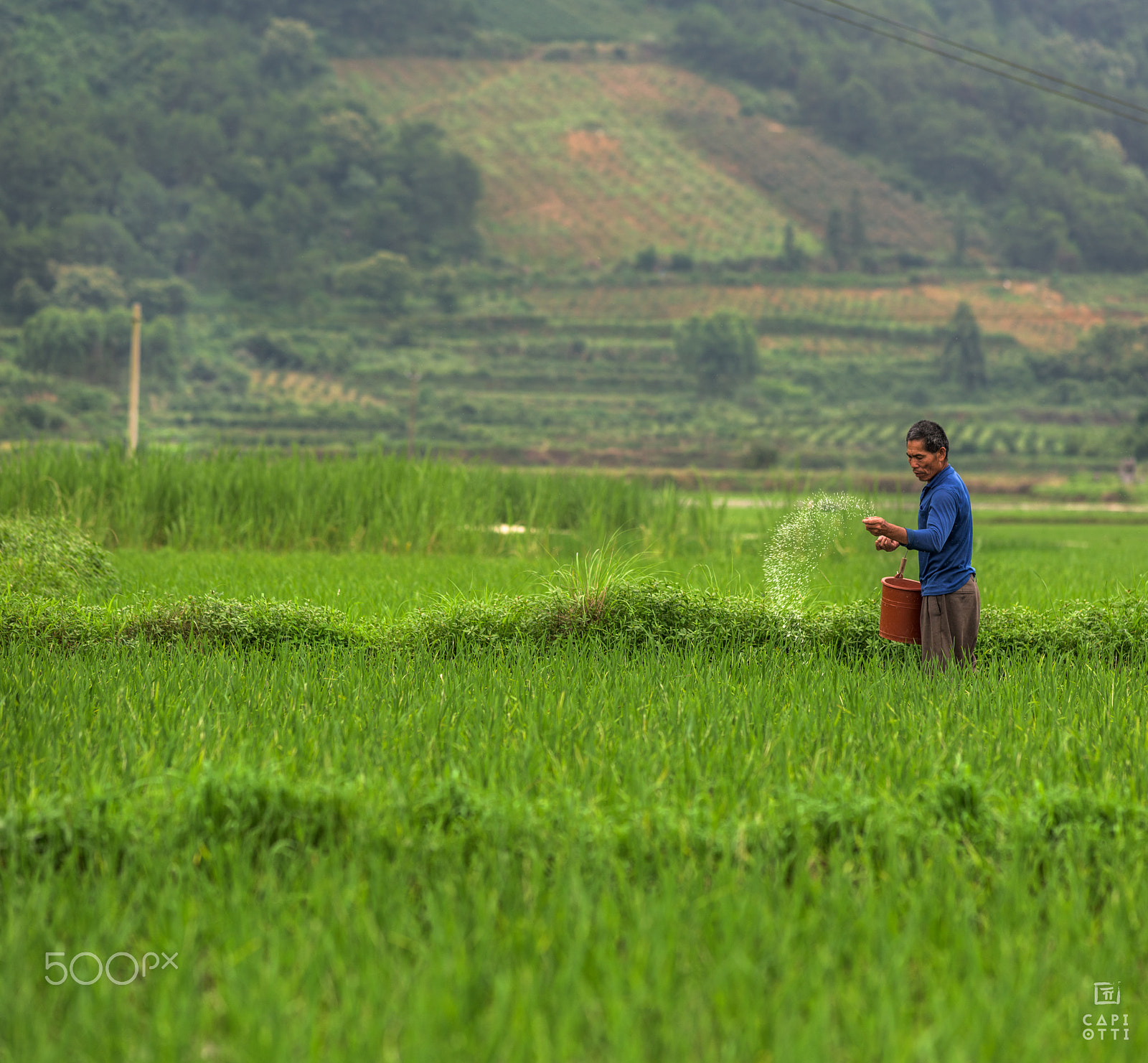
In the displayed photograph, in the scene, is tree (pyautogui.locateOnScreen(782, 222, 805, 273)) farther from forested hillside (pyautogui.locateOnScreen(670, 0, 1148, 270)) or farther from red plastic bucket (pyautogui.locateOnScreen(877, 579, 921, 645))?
red plastic bucket (pyautogui.locateOnScreen(877, 579, 921, 645))

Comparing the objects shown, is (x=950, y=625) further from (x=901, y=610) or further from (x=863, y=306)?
(x=863, y=306)

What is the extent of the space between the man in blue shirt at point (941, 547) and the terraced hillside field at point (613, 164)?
128753 mm

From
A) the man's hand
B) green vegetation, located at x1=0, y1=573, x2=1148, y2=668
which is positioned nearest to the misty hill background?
green vegetation, located at x1=0, y1=573, x2=1148, y2=668

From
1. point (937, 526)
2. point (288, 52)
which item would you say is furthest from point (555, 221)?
point (937, 526)

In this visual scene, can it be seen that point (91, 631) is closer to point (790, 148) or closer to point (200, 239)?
point (200, 239)

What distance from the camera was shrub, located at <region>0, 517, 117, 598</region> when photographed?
24.4 ft

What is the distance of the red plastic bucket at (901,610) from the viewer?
5.65 meters

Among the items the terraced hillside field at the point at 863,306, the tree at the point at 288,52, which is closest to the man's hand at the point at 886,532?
the terraced hillside field at the point at 863,306

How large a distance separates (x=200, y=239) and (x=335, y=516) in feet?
382

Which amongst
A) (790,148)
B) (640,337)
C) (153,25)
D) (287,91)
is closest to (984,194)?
(790,148)

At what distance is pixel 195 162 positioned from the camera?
13050 centimetres

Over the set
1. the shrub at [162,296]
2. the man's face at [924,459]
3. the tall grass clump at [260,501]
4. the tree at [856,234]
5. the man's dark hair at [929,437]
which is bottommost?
the tall grass clump at [260,501]

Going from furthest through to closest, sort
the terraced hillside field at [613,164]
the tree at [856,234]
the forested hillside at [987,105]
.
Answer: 1. the forested hillside at [987,105]
2. the terraced hillside field at [613,164]
3. the tree at [856,234]

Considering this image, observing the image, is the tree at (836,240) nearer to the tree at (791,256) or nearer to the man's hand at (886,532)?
the tree at (791,256)
